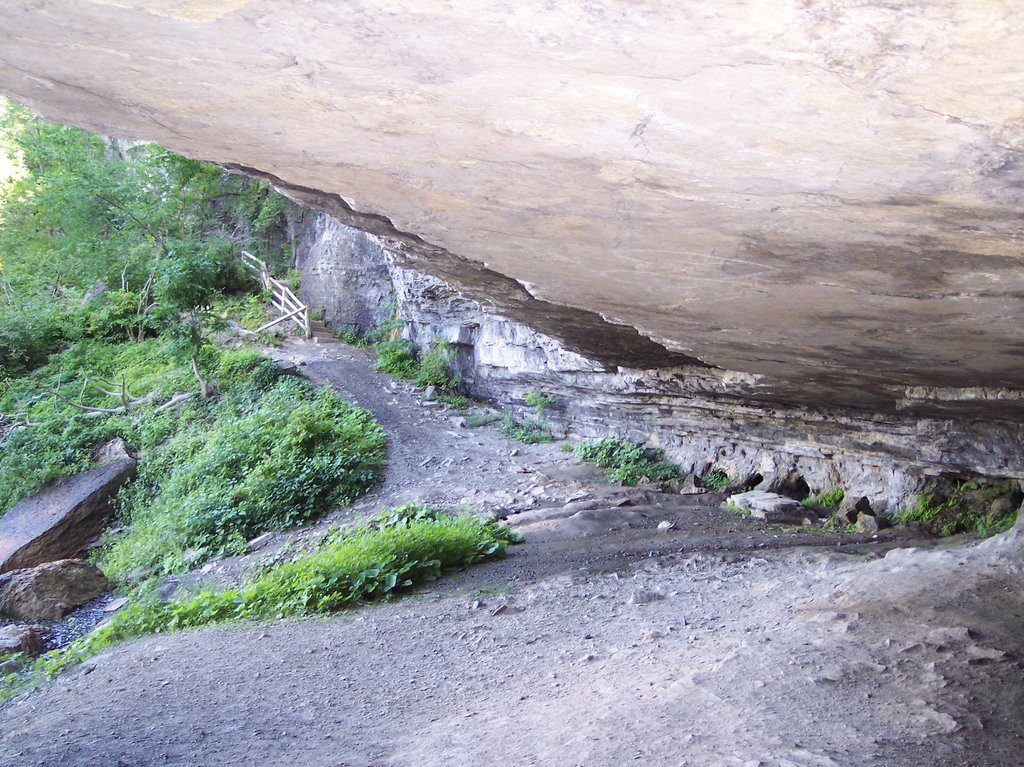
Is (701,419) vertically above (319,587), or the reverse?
(701,419)

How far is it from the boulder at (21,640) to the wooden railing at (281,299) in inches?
405

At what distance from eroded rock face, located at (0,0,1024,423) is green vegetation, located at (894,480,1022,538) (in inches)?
149

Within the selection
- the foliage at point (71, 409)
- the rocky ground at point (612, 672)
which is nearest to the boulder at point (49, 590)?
the rocky ground at point (612, 672)

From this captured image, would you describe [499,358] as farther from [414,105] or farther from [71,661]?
[414,105]

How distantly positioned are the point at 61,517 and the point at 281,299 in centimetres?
899

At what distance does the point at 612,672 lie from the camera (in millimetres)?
4562

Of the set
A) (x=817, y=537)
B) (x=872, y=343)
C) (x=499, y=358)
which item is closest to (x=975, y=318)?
(x=872, y=343)

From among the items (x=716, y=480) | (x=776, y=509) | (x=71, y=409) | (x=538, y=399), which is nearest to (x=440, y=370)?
(x=538, y=399)

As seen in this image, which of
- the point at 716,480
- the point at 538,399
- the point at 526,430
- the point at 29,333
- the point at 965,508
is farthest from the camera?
the point at 29,333

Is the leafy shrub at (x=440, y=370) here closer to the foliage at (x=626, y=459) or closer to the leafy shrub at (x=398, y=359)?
the leafy shrub at (x=398, y=359)

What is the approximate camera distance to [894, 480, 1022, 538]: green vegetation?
7.17m

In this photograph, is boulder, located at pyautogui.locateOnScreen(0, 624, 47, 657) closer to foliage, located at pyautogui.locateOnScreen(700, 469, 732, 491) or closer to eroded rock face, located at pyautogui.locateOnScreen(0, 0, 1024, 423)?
eroded rock face, located at pyautogui.locateOnScreen(0, 0, 1024, 423)

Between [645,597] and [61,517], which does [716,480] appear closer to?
[645,597]

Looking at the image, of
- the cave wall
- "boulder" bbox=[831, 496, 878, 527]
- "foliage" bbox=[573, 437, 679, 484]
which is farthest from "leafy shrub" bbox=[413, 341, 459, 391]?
"boulder" bbox=[831, 496, 878, 527]
